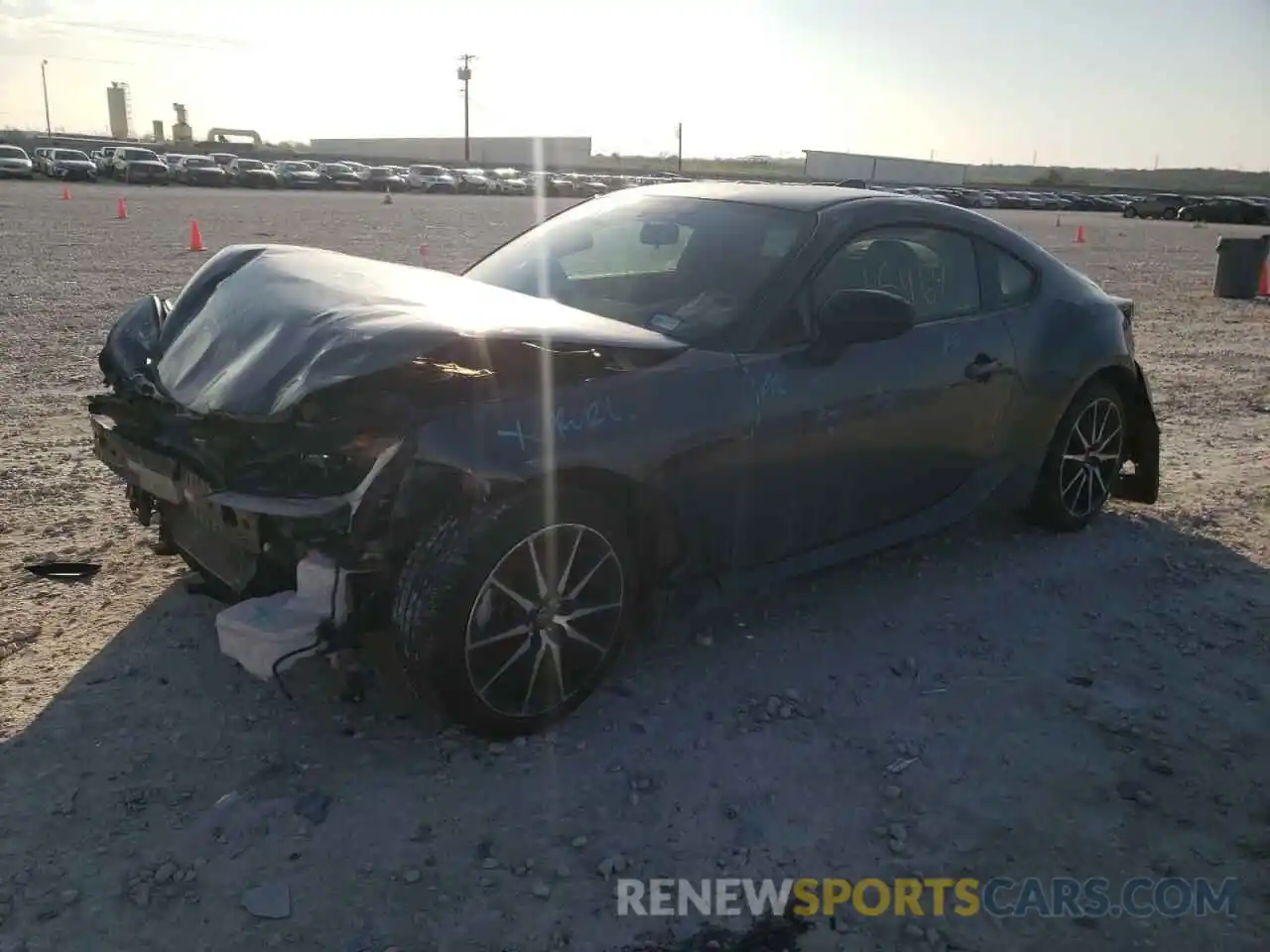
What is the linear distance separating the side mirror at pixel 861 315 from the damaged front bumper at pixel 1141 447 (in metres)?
2.19

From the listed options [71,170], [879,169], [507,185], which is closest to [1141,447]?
[71,170]

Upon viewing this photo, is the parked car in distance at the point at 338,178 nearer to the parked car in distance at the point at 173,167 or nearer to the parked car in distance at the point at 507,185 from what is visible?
the parked car in distance at the point at 173,167

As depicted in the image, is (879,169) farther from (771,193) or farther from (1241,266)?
(771,193)

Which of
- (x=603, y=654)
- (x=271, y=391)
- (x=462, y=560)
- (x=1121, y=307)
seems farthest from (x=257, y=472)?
(x=1121, y=307)

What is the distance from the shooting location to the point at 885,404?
3.91 m

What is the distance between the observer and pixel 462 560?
2.94 meters

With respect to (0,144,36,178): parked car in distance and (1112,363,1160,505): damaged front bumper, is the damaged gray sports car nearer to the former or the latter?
(1112,363,1160,505): damaged front bumper

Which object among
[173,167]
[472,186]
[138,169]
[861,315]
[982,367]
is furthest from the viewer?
[472,186]

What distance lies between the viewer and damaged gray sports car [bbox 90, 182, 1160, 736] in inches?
118

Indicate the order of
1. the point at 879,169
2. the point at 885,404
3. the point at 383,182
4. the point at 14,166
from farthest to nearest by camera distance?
the point at 879,169
the point at 383,182
the point at 14,166
the point at 885,404

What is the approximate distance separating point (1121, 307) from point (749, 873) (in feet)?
12.5

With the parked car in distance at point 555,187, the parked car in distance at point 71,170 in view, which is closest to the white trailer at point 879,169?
the parked car in distance at point 555,187

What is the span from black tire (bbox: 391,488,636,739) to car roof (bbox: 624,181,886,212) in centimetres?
166

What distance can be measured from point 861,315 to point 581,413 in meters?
1.14
